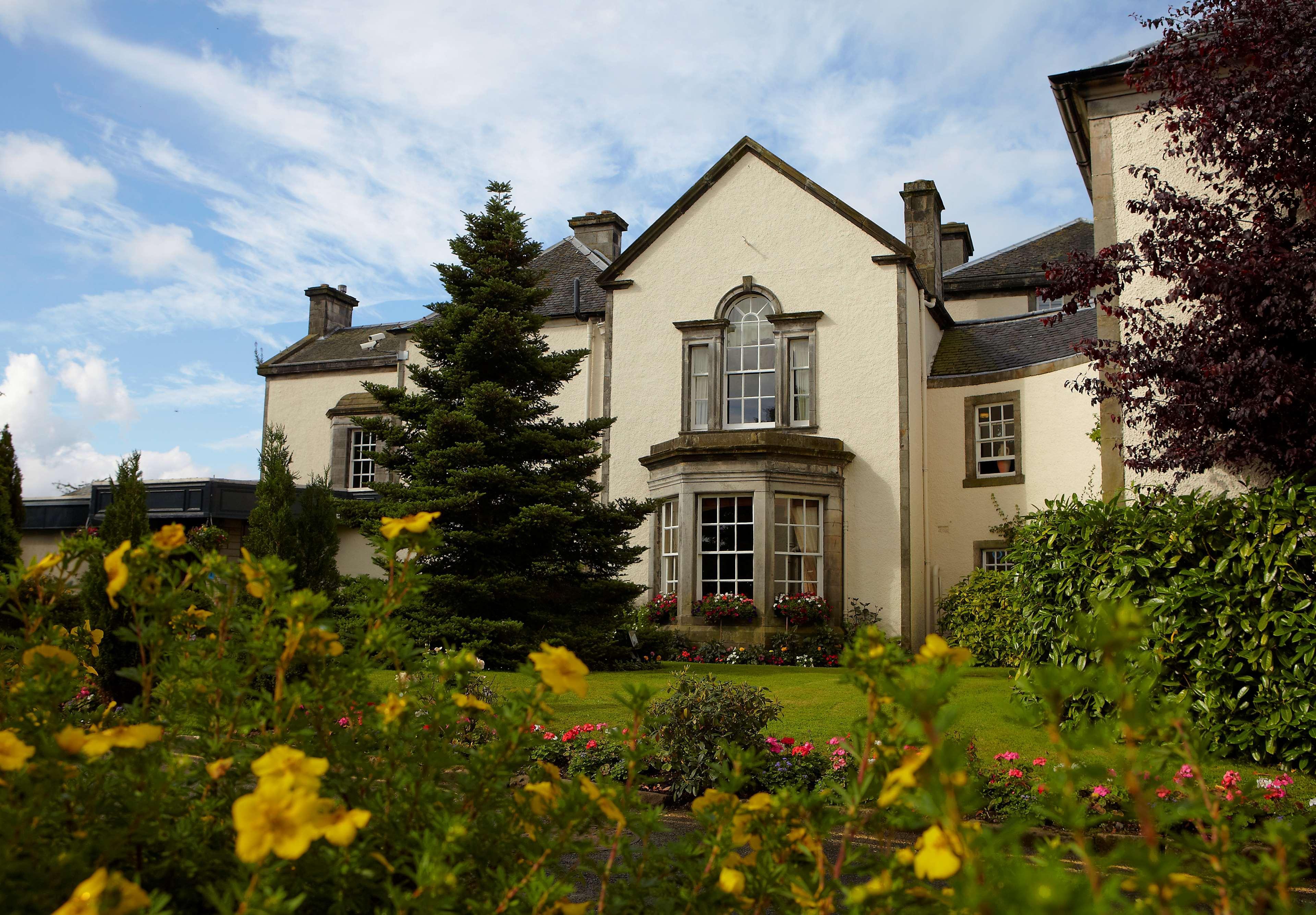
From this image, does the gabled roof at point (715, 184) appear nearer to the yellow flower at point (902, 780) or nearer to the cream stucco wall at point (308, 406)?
the cream stucco wall at point (308, 406)

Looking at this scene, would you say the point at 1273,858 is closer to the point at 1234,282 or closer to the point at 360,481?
the point at 1234,282

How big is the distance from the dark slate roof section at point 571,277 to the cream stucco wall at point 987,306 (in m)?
8.36

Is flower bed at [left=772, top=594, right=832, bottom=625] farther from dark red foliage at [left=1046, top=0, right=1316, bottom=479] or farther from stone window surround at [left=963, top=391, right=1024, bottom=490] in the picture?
dark red foliage at [left=1046, top=0, right=1316, bottom=479]

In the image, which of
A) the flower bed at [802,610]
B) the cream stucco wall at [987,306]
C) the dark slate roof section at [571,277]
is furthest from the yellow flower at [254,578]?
the cream stucco wall at [987,306]

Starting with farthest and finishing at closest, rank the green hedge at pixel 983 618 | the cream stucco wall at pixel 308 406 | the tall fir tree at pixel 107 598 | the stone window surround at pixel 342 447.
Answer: the cream stucco wall at pixel 308 406 → the stone window surround at pixel 342 447 → the green hedge at pixel 983 618 → the tall fir tree at pixel 107 598

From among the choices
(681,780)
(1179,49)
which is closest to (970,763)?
(681,780)

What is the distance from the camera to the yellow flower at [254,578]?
202 cm

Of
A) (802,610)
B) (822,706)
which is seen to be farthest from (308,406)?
(822,706)

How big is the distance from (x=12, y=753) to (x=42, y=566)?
72 centimetres

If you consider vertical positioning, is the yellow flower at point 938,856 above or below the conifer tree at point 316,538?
below

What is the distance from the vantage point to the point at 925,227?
20.2 m

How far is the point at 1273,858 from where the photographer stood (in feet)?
4.97

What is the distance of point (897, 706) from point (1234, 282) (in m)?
7.94

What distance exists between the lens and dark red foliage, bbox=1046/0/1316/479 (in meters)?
8.08
